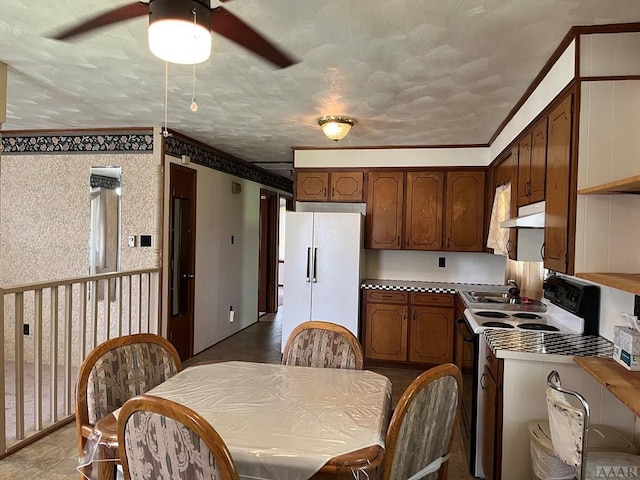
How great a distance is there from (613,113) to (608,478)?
1.53 meters

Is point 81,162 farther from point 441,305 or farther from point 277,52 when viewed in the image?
point 441,305

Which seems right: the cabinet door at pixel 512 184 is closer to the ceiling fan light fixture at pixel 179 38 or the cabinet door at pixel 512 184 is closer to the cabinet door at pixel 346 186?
the cabinet door at pixel 346 186

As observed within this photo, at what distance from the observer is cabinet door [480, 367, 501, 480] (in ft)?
7.14

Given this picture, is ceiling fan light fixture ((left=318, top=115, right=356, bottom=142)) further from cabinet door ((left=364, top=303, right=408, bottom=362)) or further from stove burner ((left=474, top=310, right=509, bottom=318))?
cabinet door ((left=364, top=303, right=408, bottom=362))

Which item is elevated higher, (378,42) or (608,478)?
(378,42)

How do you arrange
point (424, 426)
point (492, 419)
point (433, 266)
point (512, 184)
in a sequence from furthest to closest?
point (433, 266)
point (512, 184)
point (492, 419)
point (424, 426)

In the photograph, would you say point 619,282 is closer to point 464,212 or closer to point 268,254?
point 464,212

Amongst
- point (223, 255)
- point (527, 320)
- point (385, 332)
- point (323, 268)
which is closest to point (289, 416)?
point (527, 320)

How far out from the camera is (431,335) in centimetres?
450

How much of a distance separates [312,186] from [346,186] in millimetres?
383

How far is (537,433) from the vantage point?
192cm

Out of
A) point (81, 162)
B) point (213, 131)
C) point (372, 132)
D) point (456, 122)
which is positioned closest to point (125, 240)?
point (81, 162)

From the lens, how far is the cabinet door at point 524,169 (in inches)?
111

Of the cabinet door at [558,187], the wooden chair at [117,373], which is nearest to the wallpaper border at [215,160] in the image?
the wooden chair at [117,373]
